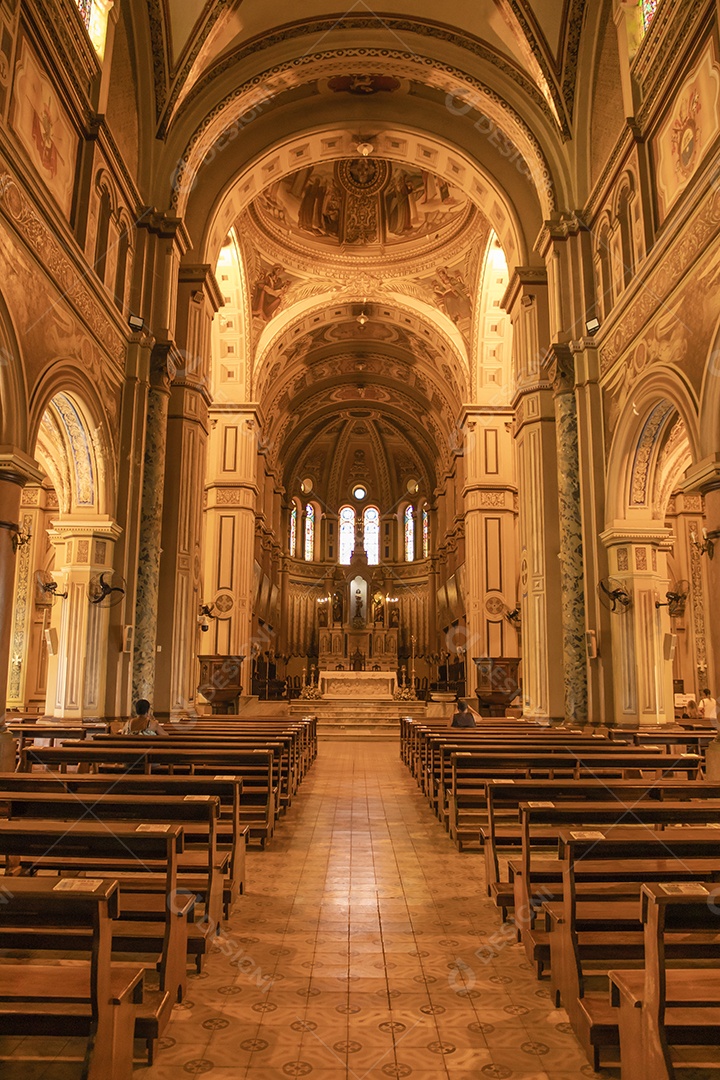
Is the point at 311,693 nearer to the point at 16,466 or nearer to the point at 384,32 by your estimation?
the point at 384,32

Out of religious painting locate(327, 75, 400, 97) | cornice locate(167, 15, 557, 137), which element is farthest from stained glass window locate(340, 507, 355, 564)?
cornice locate(167, 15, 557, 137)

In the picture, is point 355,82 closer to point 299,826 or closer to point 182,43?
point 182,43

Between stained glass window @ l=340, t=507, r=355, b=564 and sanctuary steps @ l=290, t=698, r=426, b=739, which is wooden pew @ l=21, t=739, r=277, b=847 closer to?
sanctuary steps @ l=290, t=698, r=426, b=739

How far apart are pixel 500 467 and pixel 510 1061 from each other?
2368 cm

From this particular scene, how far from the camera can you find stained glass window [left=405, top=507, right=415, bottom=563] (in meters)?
41.9

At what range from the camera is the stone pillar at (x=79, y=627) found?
12.5 metres

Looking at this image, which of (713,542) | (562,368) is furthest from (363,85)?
(713,542)

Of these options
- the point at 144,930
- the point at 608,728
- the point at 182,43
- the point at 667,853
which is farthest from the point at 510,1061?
the point at 182,43

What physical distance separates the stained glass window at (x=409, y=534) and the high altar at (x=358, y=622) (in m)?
1.84

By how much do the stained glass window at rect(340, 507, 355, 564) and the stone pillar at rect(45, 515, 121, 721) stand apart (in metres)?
29.5

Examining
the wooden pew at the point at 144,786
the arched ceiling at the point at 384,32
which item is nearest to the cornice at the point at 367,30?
the arched ceiling at the point at 384,32

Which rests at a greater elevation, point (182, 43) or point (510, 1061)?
point (182, 43)

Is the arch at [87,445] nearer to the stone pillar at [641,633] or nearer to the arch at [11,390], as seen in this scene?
the arch at [11,390]

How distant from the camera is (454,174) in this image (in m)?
19.1
